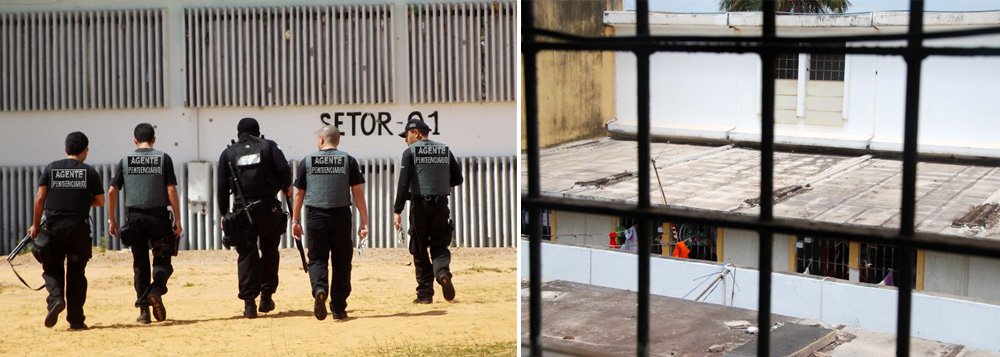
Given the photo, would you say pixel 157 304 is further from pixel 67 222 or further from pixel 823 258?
pixel 823 258

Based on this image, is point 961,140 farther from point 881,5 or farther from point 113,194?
point 113,194

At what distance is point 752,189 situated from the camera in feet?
40.1

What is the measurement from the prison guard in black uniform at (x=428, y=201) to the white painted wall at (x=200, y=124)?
75 centimetres

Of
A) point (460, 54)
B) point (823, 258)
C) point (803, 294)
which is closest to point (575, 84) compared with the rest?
point (803, 294)

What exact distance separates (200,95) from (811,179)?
28.9 feet

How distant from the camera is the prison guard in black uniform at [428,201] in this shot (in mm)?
4648

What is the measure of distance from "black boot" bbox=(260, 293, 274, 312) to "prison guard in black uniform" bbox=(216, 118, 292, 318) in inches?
6.0

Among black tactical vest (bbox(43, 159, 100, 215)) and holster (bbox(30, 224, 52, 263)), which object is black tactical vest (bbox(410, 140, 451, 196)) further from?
holster (bbox(30, 224, 52, 263))

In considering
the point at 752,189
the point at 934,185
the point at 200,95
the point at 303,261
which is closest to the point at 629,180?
the point at 752,189

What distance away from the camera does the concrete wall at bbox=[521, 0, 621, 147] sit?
276 inches

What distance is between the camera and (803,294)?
416 inches

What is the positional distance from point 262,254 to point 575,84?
503cm

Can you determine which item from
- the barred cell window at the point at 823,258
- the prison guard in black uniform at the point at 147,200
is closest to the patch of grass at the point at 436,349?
the prison guard in black uniform at the point at 147,200

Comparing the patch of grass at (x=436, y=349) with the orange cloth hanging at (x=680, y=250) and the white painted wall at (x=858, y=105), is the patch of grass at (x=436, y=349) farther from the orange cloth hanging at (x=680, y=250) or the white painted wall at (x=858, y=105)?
the white painted wall at (x=858, y=105)
